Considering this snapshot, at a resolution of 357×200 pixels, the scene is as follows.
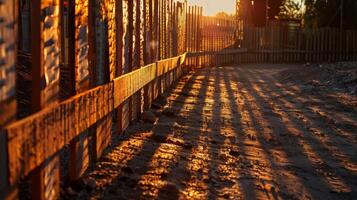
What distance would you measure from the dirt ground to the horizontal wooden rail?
606mm

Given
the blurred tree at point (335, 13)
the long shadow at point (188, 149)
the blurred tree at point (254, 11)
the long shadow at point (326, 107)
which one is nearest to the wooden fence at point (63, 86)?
the long shadow at point (188, 149)

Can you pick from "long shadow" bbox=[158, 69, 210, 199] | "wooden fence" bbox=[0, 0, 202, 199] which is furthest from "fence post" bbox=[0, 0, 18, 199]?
"long shadow" bbox=[158, 69, 210, 199]

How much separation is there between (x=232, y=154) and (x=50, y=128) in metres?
3.76

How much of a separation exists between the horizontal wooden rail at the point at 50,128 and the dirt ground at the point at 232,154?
0.61m

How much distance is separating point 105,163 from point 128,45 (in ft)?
8.97

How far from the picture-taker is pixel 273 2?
5525 centimetres

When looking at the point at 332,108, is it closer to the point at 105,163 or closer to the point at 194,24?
the point at 105,163

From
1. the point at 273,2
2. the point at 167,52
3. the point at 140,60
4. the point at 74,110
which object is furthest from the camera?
the point at 273,2

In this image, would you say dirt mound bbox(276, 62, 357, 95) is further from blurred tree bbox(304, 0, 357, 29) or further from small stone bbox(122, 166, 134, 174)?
blurred tree bbox(304, 0, 357, 29)

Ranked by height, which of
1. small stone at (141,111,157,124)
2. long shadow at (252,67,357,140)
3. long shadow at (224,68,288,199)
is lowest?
long shadow at (252,67,357,140)

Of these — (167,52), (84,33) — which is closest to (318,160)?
(84,33)

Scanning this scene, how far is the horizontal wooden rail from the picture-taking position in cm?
329

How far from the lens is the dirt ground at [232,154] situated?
5508 millimetres

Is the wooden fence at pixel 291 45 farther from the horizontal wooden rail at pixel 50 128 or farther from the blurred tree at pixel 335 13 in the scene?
the horizontal wooden rail at pixel 50 128
